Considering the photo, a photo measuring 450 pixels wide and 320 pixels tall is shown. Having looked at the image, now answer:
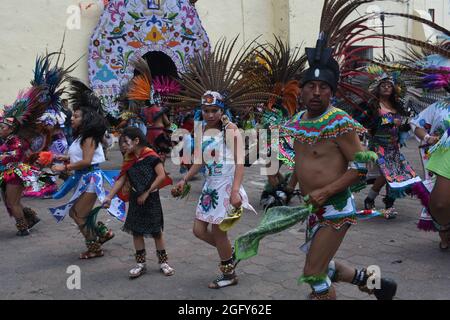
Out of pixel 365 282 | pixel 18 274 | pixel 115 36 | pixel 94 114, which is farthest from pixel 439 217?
pixel 115 36

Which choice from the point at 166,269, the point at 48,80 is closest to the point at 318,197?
the point at 166,269

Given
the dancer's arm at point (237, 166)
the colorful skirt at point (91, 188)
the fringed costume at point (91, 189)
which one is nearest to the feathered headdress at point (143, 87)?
the fringed costume at point (91, 189)

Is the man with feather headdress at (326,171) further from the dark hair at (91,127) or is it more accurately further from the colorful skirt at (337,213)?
the dark hair at (91,127)

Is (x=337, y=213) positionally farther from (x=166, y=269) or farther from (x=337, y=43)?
(x=166, y=269)

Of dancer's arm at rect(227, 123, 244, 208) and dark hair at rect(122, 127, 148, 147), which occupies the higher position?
dark hair at rect(122, 127, 148, 147)

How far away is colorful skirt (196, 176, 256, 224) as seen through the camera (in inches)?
169

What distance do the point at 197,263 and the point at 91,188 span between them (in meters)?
1.31

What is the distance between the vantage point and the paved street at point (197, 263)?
4.22 metres

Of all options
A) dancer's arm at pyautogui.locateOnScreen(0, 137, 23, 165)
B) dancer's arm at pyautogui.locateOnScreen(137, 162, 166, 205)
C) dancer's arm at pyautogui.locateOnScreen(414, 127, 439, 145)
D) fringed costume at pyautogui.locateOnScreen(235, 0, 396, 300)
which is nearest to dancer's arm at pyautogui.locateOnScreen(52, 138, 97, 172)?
dancer's arm at pyautogui.locateOnScreen(137, 162, 166, 205)

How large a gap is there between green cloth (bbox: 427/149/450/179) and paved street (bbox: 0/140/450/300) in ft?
2.88

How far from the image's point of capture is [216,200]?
4324 mm

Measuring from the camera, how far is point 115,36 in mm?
13000

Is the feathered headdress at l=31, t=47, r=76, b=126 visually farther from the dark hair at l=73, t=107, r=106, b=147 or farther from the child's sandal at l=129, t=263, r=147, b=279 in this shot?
the child's sandal at l=129, t=263, r=147, b=279

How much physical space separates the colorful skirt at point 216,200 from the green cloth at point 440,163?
5.27ft
